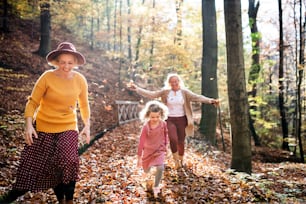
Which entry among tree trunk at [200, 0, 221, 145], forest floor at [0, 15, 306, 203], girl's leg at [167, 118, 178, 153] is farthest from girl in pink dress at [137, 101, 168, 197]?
tree trunk at [200, 0, 221, 145]

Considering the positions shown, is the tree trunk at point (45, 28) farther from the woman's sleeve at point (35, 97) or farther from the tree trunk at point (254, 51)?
the woman's sleeve at point (35, 97)

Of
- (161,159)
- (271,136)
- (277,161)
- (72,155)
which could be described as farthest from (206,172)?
(271,136)

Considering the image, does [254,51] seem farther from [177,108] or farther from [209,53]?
[177,108]

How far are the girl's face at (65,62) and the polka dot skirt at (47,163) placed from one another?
2.71ft

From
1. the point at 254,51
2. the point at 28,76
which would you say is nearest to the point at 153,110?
the point at 28,76

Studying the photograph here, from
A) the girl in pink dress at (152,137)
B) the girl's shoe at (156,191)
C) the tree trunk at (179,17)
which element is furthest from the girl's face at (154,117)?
the tree trunk at (179,17)

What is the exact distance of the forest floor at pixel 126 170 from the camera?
5.13 meters

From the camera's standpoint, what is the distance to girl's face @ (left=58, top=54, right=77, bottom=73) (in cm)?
375

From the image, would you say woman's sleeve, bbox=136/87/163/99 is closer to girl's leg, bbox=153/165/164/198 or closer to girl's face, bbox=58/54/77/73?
girl's leg, bbox=153/165/164/198

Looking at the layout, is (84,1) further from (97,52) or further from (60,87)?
(60,87)

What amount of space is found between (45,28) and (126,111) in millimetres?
6557

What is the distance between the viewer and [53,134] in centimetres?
367

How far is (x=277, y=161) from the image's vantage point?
13.8m

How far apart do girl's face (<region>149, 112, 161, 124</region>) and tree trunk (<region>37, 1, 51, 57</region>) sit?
1275 cm
